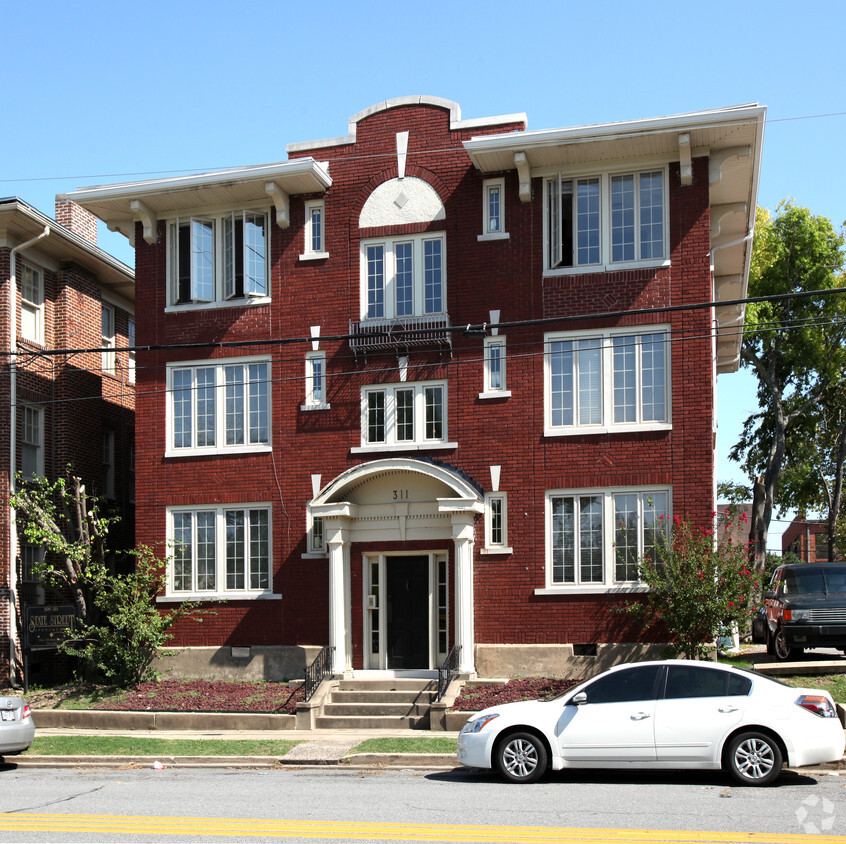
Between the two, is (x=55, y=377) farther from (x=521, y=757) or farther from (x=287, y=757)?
(x=521, y=757)

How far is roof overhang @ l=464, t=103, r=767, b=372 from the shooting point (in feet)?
65.9

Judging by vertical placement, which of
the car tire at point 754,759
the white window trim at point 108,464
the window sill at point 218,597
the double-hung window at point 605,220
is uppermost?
the double-hung window at point 605,220

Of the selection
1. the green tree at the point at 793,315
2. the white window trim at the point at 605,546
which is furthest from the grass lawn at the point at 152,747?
the green tree at the point at 793,315

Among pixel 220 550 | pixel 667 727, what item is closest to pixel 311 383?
pixel 220 550

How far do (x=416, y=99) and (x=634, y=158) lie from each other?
4838 mm

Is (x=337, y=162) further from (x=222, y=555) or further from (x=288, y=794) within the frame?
(x=288, y=794)

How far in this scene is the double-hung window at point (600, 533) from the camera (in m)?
20.8

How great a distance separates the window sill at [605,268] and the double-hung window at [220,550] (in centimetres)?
774

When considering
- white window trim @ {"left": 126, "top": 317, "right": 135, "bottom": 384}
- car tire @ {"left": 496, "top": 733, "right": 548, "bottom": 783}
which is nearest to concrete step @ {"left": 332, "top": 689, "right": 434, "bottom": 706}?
car tire @ {"left": 496, "top": 733, "right": 548, "bottom": 783}

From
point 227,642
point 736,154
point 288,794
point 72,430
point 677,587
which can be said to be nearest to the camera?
point 288,794

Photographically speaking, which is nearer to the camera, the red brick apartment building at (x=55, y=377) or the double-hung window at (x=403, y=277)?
the double-hung window at (x=403, y=277)

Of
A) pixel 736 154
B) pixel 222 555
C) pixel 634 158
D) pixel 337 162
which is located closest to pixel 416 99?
pixel 337 162

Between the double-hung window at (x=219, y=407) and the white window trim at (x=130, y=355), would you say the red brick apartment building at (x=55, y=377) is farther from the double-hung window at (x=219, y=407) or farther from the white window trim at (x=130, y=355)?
the double-hung window at (x=219, y=407)

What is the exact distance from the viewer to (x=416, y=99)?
22.8 m
